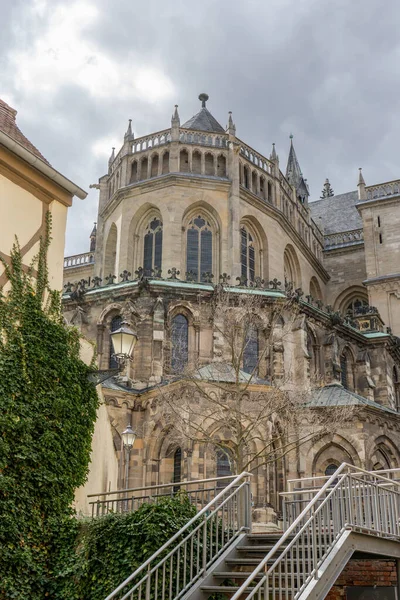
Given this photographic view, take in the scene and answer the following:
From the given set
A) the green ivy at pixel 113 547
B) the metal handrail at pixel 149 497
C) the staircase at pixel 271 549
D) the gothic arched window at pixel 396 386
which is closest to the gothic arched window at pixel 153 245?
the gothic arched window at pixel 396 386

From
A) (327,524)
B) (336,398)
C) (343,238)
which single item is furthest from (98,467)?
(343,238)

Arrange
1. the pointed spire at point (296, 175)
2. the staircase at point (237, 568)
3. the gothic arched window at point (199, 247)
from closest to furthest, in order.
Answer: the staircase at point (237, 568)
the gothic arched window at point (199, 247)
the pointed spire at point (296, 175)

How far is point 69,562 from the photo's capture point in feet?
40.6

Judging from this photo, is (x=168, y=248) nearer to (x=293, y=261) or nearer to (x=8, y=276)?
(x=293, y=261)

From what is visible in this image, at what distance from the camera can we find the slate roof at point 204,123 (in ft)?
142

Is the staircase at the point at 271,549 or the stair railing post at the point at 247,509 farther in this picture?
the stair railing post at the point at 247,509

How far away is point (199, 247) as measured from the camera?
38938 mm

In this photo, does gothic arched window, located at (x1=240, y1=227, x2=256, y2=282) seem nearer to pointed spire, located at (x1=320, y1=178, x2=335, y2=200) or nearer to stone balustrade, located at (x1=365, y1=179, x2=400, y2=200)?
stone balustrade, located at (x1=365, y1=179, x2=400, y2=200)

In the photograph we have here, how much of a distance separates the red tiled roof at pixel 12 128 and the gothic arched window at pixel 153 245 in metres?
22.3

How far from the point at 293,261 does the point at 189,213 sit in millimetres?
8417

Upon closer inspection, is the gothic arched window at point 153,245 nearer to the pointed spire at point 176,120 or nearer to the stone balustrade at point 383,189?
the pointed spire at point 176,120

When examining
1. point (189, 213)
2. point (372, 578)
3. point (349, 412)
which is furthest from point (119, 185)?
point (372, 578)

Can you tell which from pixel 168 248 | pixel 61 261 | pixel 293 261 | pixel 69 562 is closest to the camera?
pixel 69 562

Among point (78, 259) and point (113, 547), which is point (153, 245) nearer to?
point (78, 259)
